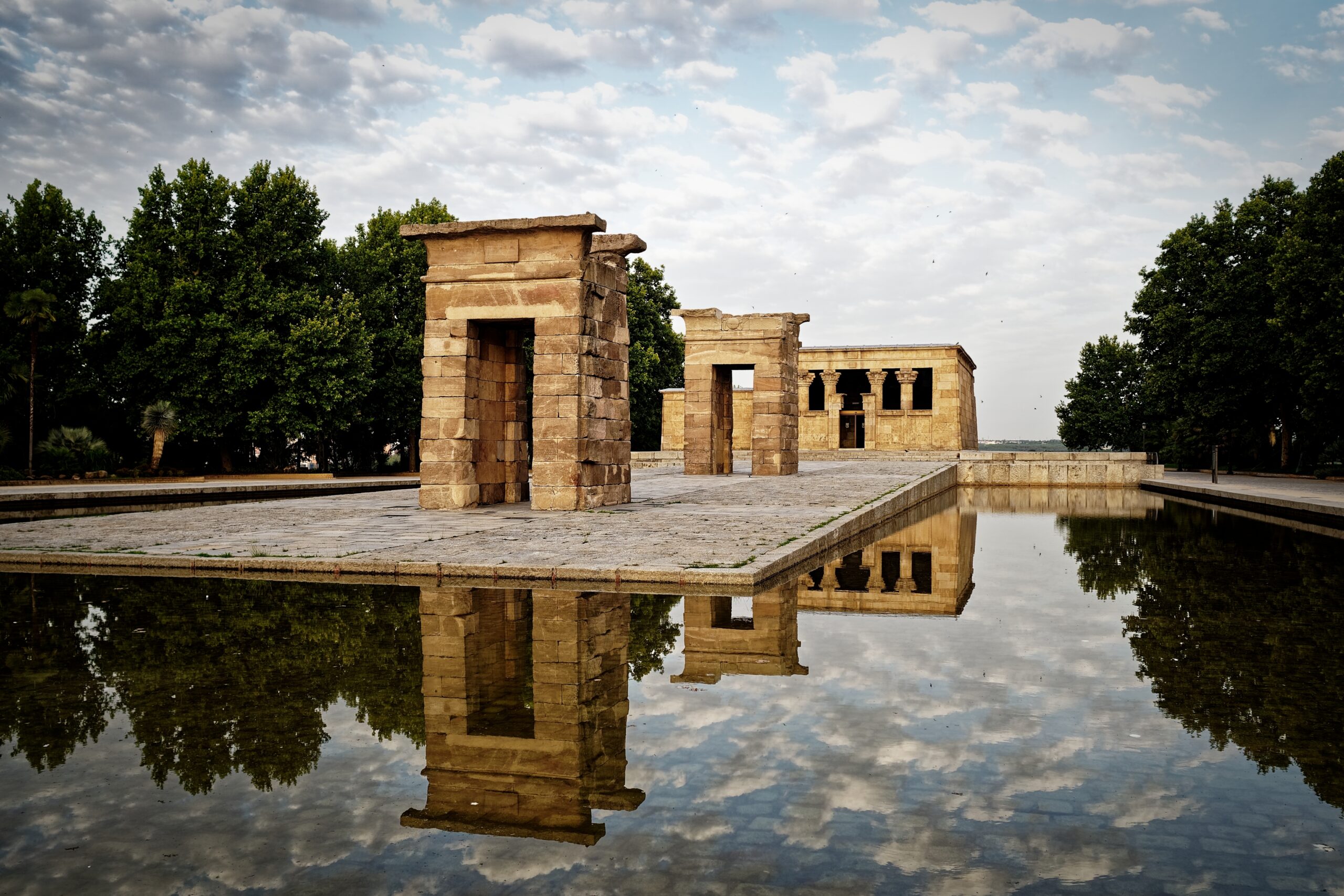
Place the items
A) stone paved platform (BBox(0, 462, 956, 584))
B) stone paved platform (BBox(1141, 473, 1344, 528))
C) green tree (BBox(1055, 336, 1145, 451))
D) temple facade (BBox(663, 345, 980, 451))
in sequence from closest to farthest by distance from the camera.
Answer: stone paved platform (BBox(0, 462, 956, 584)) → stone paved platform (BBox(1141, 473, 1344, 528)) → temple facade (BBox(663, 345, 980, 451)) → green tree (BBox(1055, 336, 1145, 451))

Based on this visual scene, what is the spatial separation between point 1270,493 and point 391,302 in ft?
105

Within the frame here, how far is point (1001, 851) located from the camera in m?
3.02

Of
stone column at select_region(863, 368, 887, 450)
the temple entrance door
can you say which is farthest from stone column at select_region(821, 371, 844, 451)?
the temple entrance door

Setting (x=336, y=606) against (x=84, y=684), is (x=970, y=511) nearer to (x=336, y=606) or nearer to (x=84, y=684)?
(x=336, y=606)

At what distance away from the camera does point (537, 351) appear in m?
15.2

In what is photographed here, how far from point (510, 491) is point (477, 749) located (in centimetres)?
1296

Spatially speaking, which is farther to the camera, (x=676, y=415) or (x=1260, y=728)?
(x=676, y=415)

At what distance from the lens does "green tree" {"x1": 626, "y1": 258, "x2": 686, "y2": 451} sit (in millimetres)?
49969

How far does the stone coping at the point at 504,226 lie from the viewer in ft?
47.0

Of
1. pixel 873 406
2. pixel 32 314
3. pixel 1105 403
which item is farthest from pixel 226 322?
pixel 1105 403

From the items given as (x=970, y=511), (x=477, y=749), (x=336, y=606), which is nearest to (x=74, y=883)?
(x=477, y=749)

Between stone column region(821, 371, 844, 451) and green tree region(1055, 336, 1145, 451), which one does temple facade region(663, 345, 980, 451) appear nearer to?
stone column region(821, 371, 844, 451)

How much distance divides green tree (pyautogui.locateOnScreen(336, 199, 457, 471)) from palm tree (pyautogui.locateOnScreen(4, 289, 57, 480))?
34.6 ft

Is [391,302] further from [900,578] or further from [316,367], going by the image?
[900,578]
